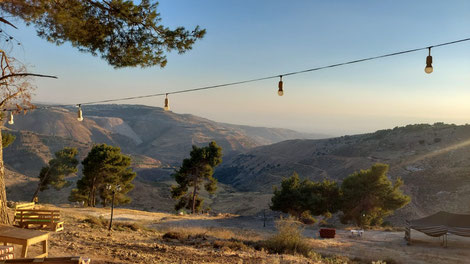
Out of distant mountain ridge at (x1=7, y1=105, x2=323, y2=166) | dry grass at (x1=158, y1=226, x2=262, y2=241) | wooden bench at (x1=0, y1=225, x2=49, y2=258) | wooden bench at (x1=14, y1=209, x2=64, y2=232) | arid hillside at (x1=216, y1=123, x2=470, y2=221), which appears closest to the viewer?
wooden bench at (x1=0, y1=225, x2=49, y2=258)

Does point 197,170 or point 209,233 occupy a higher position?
point 197,170

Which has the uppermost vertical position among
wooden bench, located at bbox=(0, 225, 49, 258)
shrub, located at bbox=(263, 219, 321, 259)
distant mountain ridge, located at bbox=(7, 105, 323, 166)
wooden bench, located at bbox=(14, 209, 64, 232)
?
distant mountain ridge, located at bbox=(7, 105, 323, 166)

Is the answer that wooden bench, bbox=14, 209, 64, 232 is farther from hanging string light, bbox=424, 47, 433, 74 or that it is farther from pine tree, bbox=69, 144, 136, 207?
pine tree, bbox=69, 144, 136, 207

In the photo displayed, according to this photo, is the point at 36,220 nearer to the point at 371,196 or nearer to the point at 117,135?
the point at 371,196

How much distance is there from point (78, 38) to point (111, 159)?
25.5 metres

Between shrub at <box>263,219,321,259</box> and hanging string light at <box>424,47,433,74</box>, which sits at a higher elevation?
hanging string light at <box>424,47,433,74</box>

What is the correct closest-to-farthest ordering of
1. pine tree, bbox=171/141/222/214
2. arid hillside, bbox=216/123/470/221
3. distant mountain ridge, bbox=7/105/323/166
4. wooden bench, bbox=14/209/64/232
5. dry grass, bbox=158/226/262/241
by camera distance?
wooden bench, bbox=14/209/64/232
dry grass, bbox=158/226/262/241
pine tree, bbox=171/141/222/214
arid hillside, bbox=216/123/470/221
distant mountain ridge, bbox=7/105/323/166

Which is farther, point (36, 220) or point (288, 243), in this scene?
point (288, 243)

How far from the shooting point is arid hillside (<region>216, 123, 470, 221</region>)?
46.9 metres

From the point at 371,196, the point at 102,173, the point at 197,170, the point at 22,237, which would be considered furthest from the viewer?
the point at 197,170

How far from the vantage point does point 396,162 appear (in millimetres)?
62781

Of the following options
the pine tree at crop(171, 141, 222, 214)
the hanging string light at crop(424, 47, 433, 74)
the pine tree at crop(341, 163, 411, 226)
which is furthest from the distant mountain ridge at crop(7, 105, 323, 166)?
the hanging string light at crop(424, 47, 433, 74)

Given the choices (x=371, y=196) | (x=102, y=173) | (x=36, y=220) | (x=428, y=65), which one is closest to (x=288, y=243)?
(x=428, y=65)

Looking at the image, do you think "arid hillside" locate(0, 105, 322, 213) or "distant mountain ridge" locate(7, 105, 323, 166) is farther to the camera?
"distant mountain ridge" locate(7, 105, 323, 166)
